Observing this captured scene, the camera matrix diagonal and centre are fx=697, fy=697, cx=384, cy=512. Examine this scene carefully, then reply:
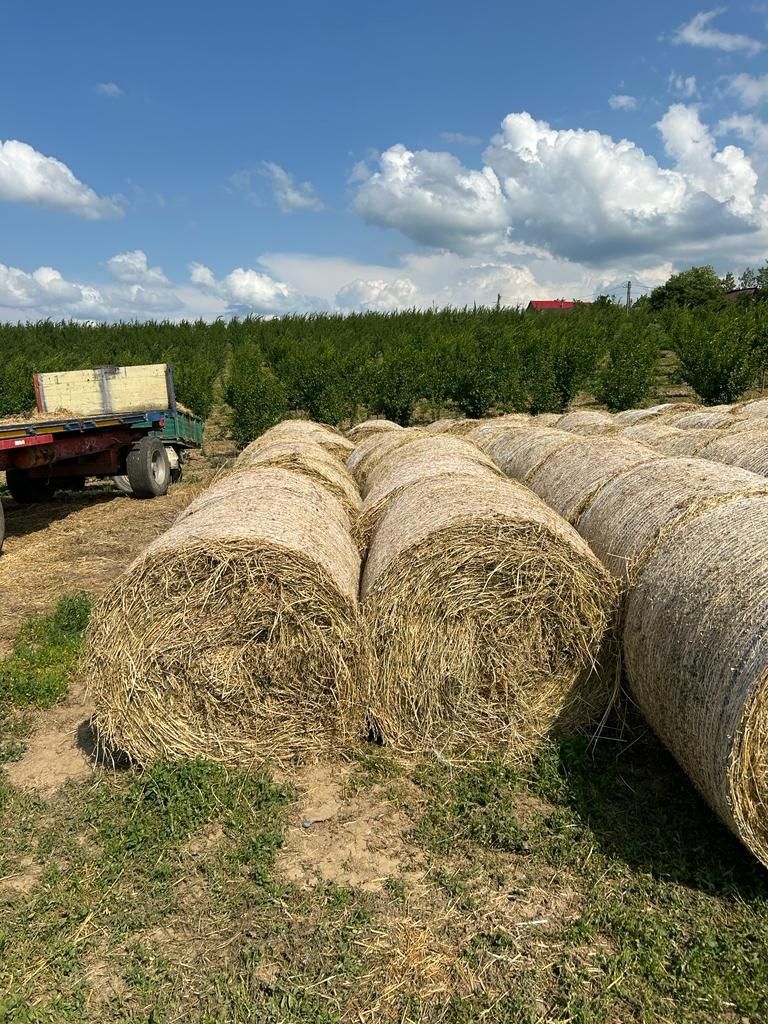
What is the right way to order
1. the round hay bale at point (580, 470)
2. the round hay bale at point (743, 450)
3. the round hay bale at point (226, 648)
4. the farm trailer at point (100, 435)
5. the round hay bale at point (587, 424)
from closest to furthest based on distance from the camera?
the round hay bale at point (226, 648) → the round hay bale at point (580, 470) → the round hay bale at point (743, 450) → the farm trailer at point (100, 435) → the round hay bale at point (587, 424)

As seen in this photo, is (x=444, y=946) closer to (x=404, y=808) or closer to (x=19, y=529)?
(x=404, y=808)

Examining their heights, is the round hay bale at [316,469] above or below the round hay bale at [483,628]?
above

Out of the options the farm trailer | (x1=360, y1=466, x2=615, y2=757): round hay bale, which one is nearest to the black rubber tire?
the farm trailer

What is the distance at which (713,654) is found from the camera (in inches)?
133

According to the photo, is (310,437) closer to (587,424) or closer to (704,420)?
(587,424)

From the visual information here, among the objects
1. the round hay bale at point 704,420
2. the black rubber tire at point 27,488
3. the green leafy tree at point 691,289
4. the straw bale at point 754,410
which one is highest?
the green leafy tree at point 691,289

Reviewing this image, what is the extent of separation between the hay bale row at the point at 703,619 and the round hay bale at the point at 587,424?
5633 mm

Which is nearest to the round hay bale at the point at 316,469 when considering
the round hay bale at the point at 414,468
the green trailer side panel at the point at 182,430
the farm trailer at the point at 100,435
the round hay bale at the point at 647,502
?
the round hay bale at the point at 414,468

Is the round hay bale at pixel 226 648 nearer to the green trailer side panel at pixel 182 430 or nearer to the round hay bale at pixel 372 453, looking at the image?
the round hay bale at pixel 372 453

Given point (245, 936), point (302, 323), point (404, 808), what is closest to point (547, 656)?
point (404, 808)

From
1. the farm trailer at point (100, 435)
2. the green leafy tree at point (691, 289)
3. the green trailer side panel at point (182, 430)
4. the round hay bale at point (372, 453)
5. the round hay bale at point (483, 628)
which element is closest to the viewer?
the round hay bale at point (483, 628)

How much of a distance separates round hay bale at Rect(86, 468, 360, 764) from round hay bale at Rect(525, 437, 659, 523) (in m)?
2.36

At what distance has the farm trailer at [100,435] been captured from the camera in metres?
9.14

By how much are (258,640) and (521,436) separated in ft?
17.7
